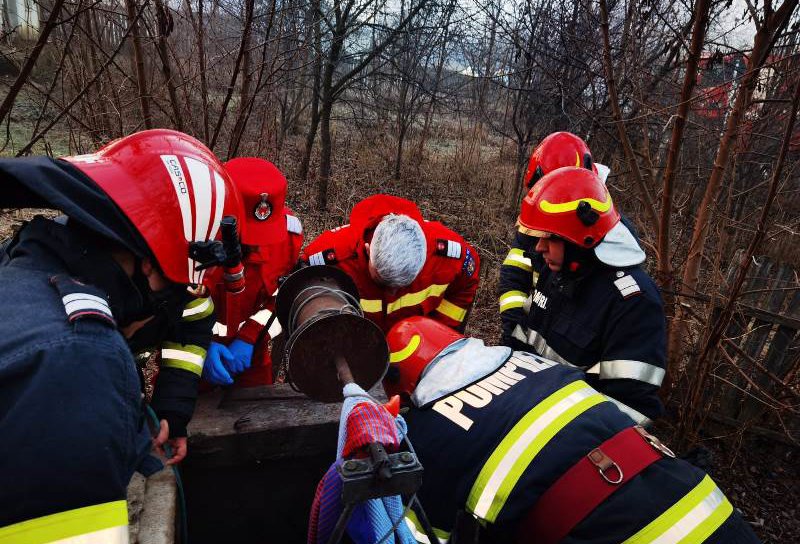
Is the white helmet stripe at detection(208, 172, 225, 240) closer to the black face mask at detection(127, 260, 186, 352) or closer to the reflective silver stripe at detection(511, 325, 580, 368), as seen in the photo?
the black face mask at detection(127, 260, 186, 352)

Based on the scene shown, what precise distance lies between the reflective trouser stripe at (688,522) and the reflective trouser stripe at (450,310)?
220 cm

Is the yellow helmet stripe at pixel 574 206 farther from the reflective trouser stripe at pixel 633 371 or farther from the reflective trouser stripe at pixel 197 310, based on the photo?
the reflective trouser stripe at pixel 197 310

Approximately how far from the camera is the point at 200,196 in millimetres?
1745

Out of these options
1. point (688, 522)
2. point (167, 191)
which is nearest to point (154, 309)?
point (167, 191)

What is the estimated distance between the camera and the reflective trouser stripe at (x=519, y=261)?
383 centimetres

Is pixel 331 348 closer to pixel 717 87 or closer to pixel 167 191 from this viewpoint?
pixel 167 191

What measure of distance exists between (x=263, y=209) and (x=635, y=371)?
230 centimetres

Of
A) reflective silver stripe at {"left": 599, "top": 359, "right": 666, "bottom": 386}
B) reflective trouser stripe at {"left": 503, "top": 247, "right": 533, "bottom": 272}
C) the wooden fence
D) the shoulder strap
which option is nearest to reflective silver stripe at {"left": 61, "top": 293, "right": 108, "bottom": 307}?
the shoulder strap

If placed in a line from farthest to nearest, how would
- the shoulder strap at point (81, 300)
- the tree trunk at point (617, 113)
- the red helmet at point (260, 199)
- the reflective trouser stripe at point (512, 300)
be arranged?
1. the reflective trouser stripe at point (512, 300)
2. the tree trunk at point (617, 113)
3. the red helmet at point (260, 199)
4. the shoulder strap at point (81, 300)

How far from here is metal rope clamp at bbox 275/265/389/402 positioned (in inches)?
69.0

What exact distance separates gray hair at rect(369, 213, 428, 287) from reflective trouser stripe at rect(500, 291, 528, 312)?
3.51 ft

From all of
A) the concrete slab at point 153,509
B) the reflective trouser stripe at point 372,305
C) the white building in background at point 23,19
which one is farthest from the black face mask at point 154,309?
the white building in background at point 23,19

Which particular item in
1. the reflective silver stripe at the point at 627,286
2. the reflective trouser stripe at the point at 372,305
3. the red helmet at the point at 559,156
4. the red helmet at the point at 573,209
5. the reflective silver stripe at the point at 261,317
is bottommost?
the reflective silver stripe at the point at 261,317

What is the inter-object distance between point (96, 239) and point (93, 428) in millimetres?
663
